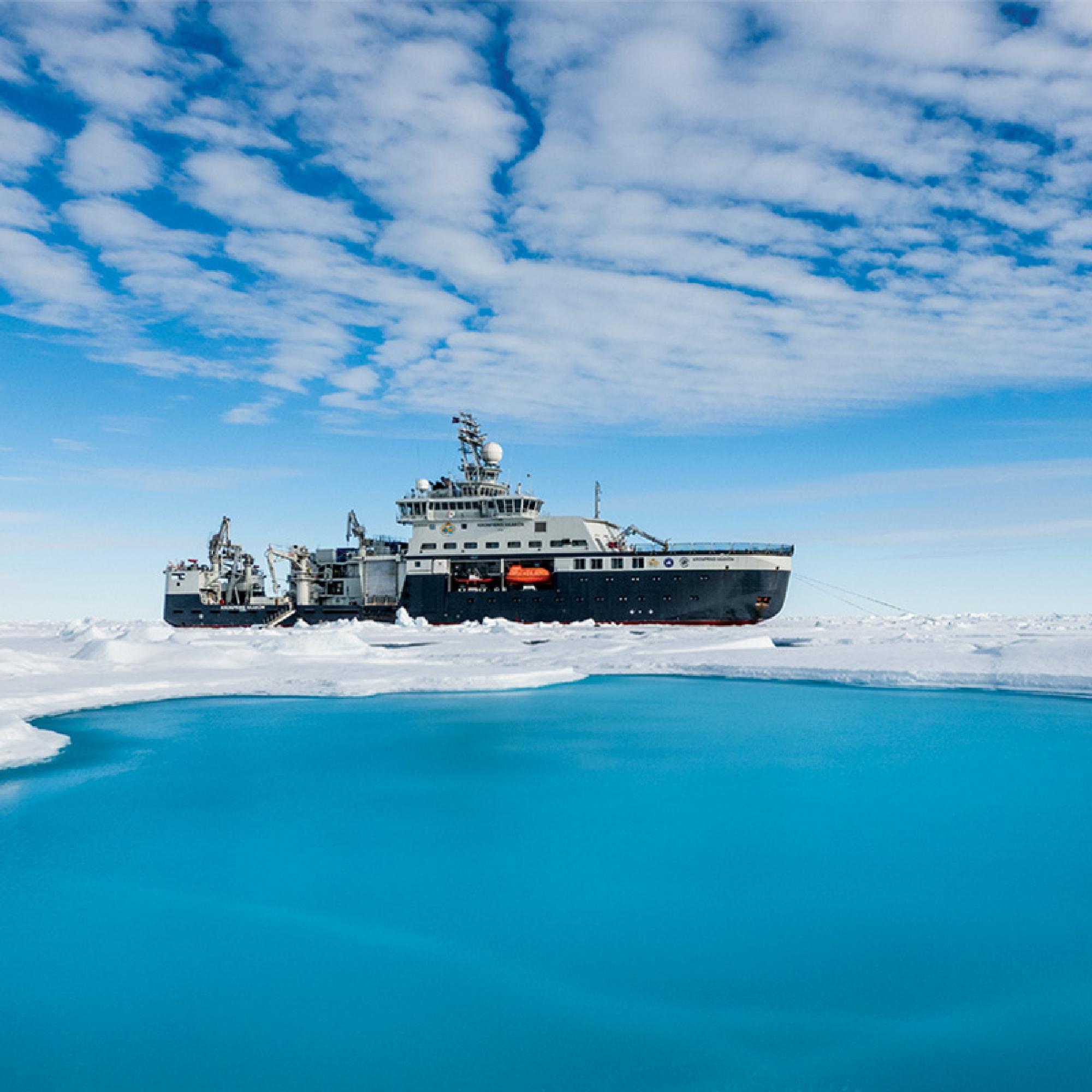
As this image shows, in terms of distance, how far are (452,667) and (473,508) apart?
83.2 ft

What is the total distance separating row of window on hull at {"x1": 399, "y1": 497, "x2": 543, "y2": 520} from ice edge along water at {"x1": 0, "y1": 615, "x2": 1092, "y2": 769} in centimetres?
1604

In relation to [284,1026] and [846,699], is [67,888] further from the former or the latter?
[846,699]

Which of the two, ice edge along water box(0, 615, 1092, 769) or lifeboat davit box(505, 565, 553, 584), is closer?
ice edge along water box(0, 615, 1092, 769)

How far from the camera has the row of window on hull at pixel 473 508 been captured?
1777 inches

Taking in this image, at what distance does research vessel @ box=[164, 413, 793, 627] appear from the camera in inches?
1652

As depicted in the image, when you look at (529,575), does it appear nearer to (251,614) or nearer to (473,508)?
(473,508)

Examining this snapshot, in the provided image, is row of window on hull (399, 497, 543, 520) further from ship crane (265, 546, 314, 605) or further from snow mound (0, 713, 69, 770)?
snow mound (0, 713, 69, 770)

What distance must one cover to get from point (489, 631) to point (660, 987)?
32.3 meters

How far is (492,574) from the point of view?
4469 centimetres

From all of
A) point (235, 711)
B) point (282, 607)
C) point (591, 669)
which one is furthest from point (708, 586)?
point (235, 711)

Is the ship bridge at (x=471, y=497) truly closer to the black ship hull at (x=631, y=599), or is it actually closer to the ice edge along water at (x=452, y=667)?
the black ship hull at (x=631, y=599)

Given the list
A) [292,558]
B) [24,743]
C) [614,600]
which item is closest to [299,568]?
[292,558]

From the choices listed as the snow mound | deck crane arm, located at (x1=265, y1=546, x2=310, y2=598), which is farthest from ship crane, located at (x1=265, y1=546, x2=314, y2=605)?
the snow mound

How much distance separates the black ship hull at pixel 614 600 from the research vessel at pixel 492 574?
6 cm
